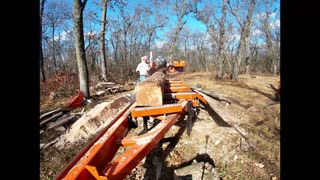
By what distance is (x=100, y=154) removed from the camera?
283cm

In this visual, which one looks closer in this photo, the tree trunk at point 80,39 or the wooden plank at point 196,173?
the wooden plank at point 196,173

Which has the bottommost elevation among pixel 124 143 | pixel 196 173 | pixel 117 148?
pixel 196 173

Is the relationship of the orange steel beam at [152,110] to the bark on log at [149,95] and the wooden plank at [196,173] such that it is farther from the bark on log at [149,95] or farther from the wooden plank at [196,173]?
the wooden plank at [196,173]

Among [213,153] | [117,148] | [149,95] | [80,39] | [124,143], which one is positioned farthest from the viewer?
[80,39]

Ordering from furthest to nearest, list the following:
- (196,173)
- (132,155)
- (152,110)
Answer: (152,110) → (196,173) → (132,155)

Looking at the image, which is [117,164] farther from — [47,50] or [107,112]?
[47,50]

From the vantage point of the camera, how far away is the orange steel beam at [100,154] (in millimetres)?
2365

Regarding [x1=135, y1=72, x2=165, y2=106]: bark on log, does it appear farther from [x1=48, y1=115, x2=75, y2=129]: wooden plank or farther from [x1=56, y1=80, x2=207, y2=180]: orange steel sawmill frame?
[x1=48, y1=115, x2=75, y2=129]: wooden plank

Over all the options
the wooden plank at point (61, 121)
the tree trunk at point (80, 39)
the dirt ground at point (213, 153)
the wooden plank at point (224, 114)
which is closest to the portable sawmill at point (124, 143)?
the dirt ground at point (213, 153)

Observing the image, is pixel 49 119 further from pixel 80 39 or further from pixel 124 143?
pixel 124 143

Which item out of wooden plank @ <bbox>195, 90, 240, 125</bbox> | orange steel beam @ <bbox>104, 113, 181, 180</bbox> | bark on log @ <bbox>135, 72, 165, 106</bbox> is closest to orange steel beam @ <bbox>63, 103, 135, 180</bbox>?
orange steel beam @ <bbox>104, 113, 181, 180</bbox>

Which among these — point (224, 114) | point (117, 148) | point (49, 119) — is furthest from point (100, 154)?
point (224, 114)

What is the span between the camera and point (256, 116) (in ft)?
24.8
